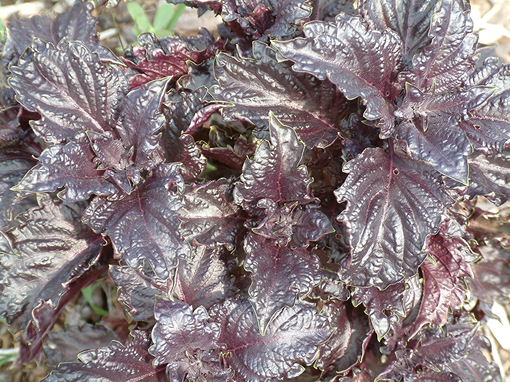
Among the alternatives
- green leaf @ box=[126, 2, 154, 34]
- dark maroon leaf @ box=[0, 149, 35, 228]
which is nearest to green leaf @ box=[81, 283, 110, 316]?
dark maroon leaf @ box=[0, 149, 35, 228]

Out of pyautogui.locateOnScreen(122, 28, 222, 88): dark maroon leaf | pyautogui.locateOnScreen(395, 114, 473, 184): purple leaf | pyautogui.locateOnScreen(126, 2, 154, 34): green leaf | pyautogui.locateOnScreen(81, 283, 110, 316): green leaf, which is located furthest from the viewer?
pyautogui.locateOnScreen(126, 2, 154, 34): green leaf

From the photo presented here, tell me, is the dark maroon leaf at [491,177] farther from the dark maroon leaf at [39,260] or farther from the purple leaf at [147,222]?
the dark maroon leaf at [39,260]

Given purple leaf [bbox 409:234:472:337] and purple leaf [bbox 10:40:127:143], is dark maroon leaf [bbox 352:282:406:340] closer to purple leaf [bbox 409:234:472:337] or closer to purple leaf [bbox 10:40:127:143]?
purple leaf [bbox 409:234:472:337]

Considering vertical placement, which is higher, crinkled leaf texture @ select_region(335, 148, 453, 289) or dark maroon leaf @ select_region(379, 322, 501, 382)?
crinkled leaf texture @ select_region(335, 148, 453, 289)

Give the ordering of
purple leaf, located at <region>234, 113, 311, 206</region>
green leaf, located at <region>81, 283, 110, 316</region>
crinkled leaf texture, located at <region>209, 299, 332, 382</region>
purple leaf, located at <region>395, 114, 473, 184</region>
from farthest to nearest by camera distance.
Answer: green leaf, located at <region>81, 283, 110, 316</region>, crinkled leaf texture, located at <region>209, 299, 332, 382</region>, purple leaf, located at <region>234, 113, 311, 206</region>, purple leaf, located at <region>395, 114, 473, 184</region>

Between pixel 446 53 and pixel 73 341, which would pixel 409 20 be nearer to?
pixel 446 53
